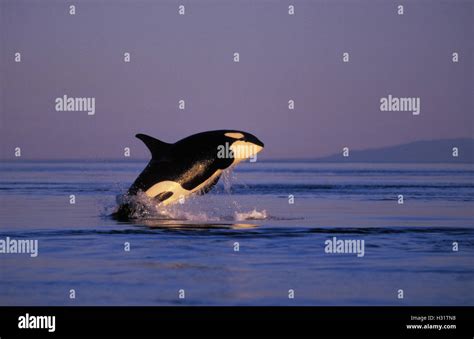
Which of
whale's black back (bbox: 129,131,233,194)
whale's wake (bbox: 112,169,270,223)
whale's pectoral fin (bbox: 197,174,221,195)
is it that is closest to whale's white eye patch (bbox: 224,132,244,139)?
whale's black back (bbox: 129,131,233,194)

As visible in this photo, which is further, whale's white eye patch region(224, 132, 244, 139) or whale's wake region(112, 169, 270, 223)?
whale's wake region(112, 169, 270, 223)

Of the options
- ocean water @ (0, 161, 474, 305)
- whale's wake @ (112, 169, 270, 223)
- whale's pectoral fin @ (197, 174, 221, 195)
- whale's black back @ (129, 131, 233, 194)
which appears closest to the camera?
ocean water @ (0, 161, 474, 305)

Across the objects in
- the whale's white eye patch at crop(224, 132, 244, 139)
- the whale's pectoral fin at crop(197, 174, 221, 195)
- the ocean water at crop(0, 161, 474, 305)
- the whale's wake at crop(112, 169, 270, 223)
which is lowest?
the ocean water at crop(0, 161, 474, 305)

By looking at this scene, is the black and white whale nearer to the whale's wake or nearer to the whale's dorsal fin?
the whale's dorsal fin

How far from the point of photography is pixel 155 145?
24875mm

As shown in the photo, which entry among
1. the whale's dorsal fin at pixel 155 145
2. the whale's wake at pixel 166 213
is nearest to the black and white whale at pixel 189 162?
the whale's dorsal fin at pixel 155 145

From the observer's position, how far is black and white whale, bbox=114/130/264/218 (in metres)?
24.5

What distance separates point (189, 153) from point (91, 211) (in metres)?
7.26

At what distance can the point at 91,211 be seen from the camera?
30484 millimetres

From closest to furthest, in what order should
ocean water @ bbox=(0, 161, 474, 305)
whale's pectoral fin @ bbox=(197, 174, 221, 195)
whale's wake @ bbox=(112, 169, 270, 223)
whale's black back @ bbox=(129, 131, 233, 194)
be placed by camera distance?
ocean water @ bbox=(0, 161, 474, 305), whale's black back @ bbox=(129, 131, 233, 194), whale's pectoral fin @ bbox=(197, 174, 221, 195), whale's wake @ bbox=(112, 169, 270, 223)

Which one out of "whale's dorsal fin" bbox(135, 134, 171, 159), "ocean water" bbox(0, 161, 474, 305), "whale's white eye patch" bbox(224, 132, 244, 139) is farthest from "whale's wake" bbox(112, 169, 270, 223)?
"whale's dorsal fin" bbox(135, 134, 171, 159)

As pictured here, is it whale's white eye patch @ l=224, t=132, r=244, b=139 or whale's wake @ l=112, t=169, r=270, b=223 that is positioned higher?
whale's white eye patch @ l=224, t=132, r=244, b=139
